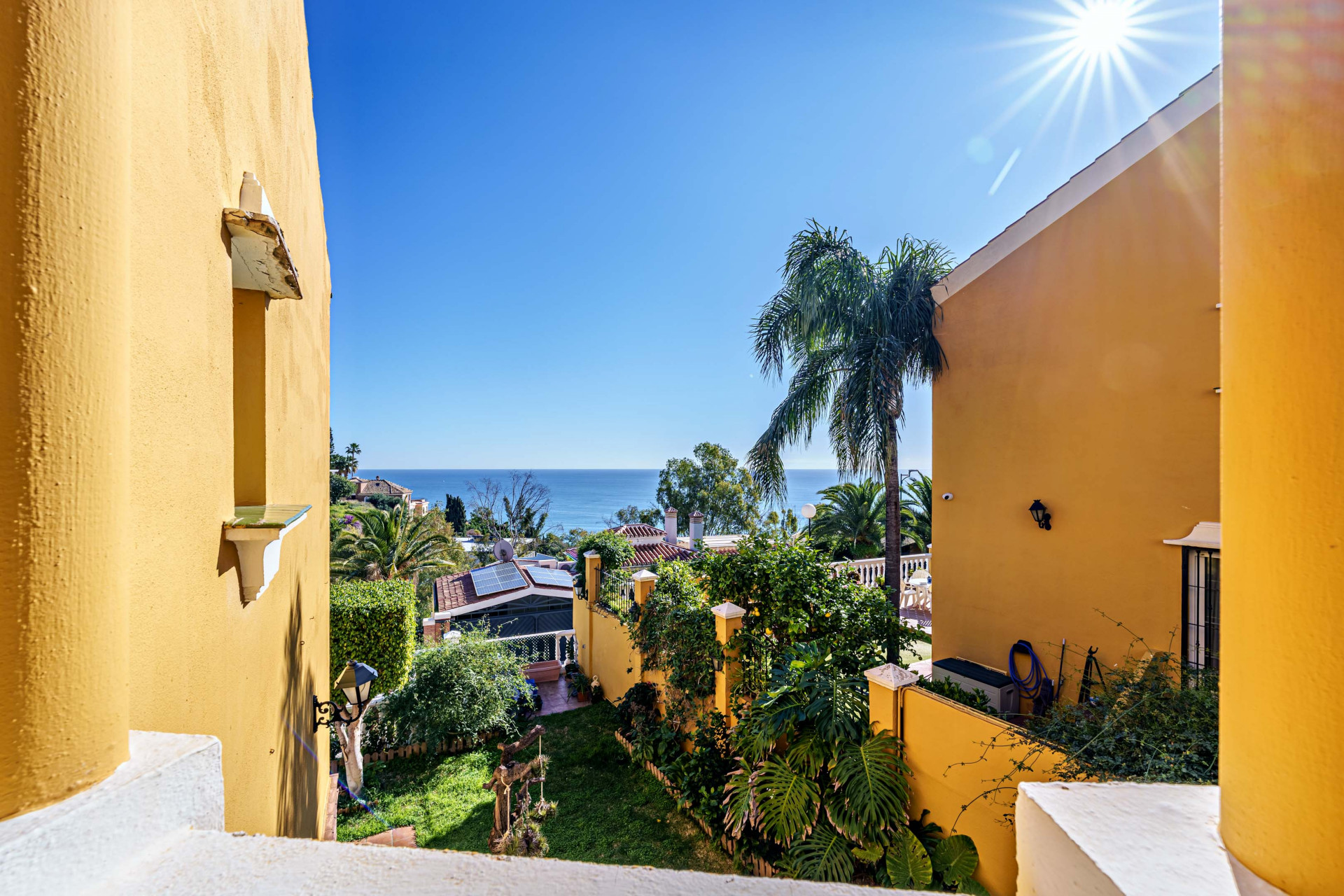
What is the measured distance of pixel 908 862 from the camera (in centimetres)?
383

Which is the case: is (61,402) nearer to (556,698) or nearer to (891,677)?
(891,677)

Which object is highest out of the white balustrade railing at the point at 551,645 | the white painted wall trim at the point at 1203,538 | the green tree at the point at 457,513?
the white painted wall trim at the point at 1203,538

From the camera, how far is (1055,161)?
20.3 feet

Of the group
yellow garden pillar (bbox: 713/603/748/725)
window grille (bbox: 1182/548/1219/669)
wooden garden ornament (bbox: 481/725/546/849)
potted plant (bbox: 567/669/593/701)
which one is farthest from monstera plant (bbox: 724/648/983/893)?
potted plant (bbox: 567/669/593/701)

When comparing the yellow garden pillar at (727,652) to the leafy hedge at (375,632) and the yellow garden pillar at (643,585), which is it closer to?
the yellow garden pillar at (643,585)

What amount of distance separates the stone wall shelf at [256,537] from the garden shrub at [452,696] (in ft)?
21.7

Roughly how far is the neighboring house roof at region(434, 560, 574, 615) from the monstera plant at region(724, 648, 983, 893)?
793 centimetres

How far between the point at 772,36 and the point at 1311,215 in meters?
7.85

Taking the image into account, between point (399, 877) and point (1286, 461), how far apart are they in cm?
135

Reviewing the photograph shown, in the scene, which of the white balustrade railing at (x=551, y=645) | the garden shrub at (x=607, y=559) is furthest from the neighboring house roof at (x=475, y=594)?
the garden shrub at (x=607, y=559)

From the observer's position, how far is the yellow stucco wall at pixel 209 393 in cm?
117

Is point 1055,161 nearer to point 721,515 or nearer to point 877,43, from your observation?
point 877,43

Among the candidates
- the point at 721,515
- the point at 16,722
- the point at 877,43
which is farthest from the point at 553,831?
the point at 721,515

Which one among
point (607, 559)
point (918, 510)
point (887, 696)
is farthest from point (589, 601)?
point (918, 510)
